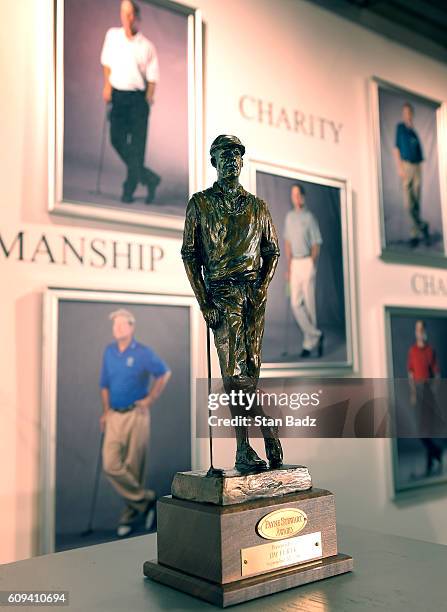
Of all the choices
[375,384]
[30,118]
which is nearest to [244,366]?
[30,118]

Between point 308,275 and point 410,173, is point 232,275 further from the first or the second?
point 410,173

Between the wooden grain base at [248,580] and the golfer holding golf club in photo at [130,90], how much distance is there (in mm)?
1778

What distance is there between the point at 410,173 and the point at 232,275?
2809mm

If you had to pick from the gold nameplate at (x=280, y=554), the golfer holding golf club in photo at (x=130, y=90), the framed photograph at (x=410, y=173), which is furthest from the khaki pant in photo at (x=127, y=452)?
the framed photograph at (x=410, y=173)

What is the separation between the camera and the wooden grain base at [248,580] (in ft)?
5.43

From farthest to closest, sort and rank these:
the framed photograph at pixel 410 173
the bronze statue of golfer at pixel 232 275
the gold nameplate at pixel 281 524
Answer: the framed photograph at pixel 410 173, the bronze statue of golfer at pixel 232 275, the gold nameplate at pixel 281 524

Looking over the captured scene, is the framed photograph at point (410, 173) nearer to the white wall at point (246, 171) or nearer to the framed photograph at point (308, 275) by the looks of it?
the white wall at point (246, 171)

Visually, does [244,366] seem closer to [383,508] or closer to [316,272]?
[316,272]

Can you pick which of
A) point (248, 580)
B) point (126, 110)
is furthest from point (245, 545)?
point (126, 110)

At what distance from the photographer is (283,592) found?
5.74 ft

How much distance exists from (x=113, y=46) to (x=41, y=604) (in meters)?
2.48

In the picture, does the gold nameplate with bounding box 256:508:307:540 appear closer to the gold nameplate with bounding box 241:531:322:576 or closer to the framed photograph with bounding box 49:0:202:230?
the gold nameplate with bounding box 241:531:322:576

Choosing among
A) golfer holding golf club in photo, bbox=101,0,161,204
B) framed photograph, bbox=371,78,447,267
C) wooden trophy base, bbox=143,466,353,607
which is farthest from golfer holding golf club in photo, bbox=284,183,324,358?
wooden trophy base, bbox=143,466,353,607

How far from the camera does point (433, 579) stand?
182 cm
